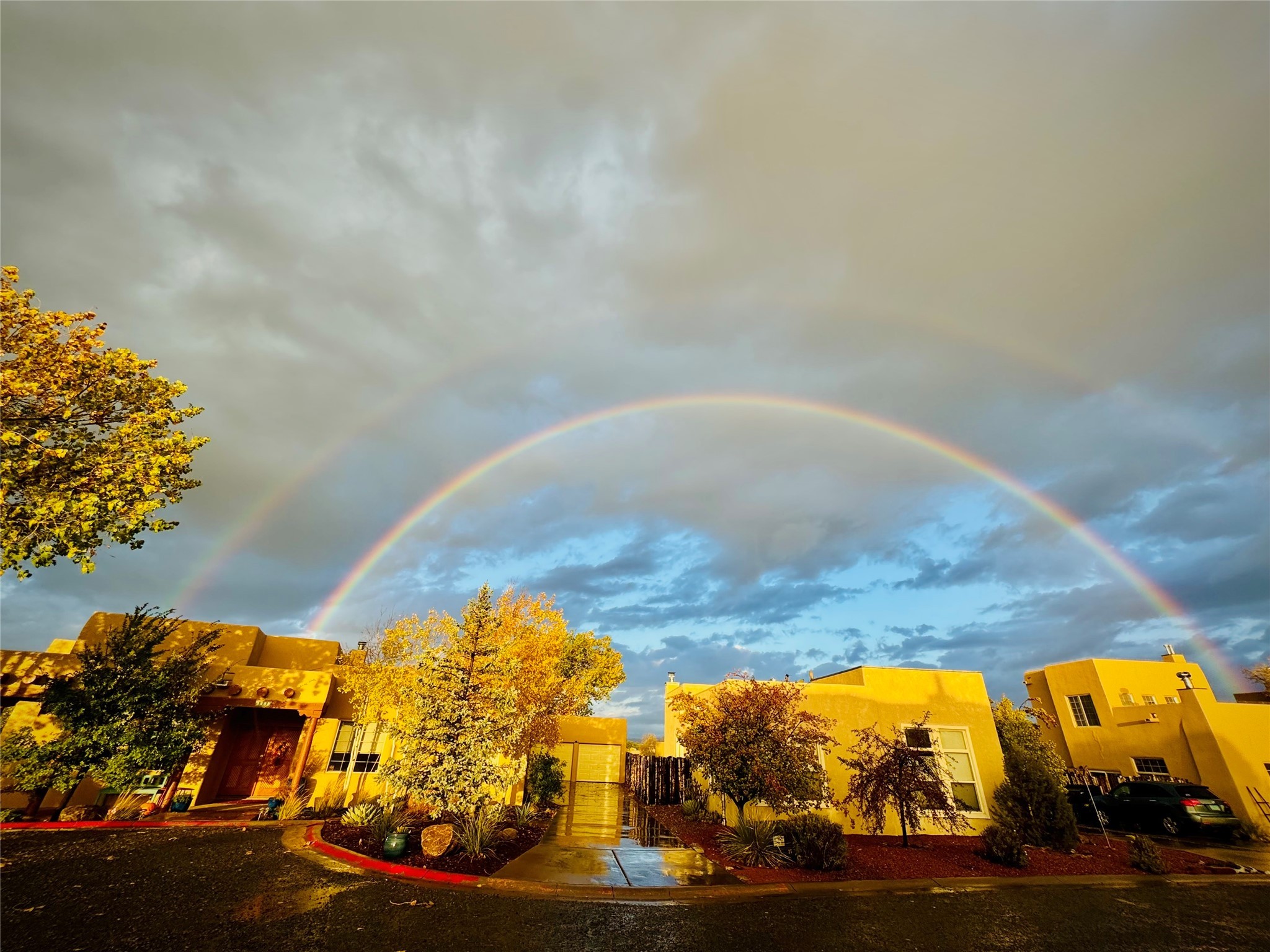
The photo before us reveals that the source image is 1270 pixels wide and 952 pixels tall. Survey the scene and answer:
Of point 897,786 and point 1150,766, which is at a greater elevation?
point 1150,766

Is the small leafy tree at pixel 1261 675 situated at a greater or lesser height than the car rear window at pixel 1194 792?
greater

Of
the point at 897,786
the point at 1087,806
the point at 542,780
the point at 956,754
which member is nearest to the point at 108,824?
the point at 542,780

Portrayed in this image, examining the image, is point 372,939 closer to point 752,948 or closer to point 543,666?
point 752,948

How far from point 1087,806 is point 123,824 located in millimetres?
30262

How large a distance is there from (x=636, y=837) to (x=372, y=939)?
9.27 metres

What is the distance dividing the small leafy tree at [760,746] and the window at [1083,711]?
23.0 meters

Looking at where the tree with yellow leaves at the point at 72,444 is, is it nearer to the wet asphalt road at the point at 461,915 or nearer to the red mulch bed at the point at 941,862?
the wet asphalt road at the point at 461,915

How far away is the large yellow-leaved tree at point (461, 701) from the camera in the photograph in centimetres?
1092

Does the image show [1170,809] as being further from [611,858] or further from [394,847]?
[394,847]

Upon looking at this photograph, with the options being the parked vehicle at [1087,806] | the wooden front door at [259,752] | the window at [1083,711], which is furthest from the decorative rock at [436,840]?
the window at [1083,711]

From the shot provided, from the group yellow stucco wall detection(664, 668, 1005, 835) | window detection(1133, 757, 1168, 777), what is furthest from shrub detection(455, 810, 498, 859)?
window detection(1133, 757, 1168, 777)

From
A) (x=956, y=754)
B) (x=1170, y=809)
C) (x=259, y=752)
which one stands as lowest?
(x=1170, y=809)

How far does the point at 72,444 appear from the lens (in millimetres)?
11680

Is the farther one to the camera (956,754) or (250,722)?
(250,722)
